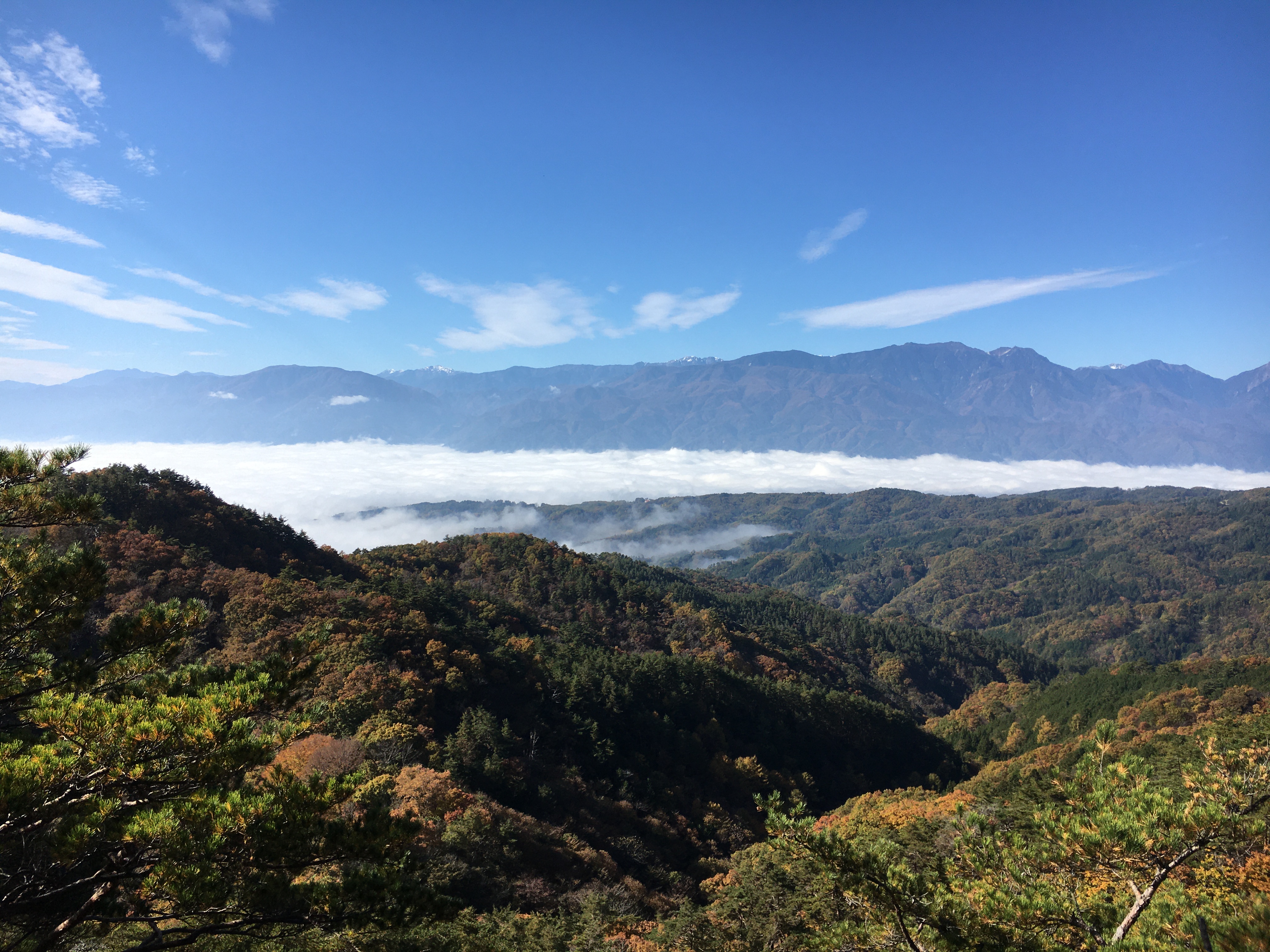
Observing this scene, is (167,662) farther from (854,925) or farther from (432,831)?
(432,831)

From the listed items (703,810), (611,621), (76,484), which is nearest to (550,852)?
(703,810)

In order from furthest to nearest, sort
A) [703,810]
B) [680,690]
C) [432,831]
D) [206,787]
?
[680,690], [703,810], [432,831], [206,787]

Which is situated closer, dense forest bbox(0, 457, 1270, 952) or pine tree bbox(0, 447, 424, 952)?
pine tree bbox(0, 447, 424, 952)

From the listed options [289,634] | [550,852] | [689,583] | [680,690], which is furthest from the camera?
[689,583]

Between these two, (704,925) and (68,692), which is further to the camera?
(704,925)

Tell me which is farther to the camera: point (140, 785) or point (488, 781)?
point (488, 781)

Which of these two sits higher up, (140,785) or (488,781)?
(140,785)

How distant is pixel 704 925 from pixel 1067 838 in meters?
22.8

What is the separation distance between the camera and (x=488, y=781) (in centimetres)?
4556

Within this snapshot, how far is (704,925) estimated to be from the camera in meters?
28.4

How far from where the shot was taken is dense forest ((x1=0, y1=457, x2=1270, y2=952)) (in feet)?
30.6

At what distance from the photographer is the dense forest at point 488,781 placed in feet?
30.6

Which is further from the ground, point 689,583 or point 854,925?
point 854,925

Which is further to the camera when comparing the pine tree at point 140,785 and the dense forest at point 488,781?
the dense forest at point 488,781
